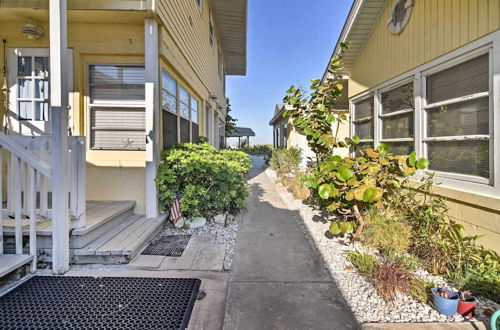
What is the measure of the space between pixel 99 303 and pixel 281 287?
5.11ft

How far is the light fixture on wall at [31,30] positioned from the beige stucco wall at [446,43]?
553 cm

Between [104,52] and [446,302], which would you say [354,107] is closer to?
[446,302]

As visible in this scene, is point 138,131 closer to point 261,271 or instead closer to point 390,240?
point 261,271

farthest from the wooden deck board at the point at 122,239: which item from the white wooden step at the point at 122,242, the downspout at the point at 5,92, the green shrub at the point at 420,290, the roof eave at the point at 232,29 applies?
the roof eave at the point at 232,29

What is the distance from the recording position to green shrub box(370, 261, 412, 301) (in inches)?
84.2

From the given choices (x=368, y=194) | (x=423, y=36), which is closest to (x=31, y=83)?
(x=368, y=194)

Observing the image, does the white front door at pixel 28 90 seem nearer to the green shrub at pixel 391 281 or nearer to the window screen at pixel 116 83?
the window screen at pixel 116 83

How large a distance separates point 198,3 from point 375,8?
425 cm

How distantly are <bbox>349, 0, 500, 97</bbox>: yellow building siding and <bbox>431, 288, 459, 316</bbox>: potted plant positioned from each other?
8.52ft

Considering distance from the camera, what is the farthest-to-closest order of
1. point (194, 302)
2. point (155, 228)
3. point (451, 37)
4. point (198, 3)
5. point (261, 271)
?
point (198, 3) → point (155, 228) → point (451, 37) → point (261, 271) → point (194, 302)

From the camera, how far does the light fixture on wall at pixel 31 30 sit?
138 inches

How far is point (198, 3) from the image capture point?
6.35m

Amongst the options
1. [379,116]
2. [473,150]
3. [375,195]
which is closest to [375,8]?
[379,116]

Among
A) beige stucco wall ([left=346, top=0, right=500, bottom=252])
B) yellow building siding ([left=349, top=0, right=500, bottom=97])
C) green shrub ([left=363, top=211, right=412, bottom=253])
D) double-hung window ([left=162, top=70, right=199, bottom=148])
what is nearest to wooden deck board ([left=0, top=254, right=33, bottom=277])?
double-hung window ([left=162, top=70, right=199, bottom=148])
